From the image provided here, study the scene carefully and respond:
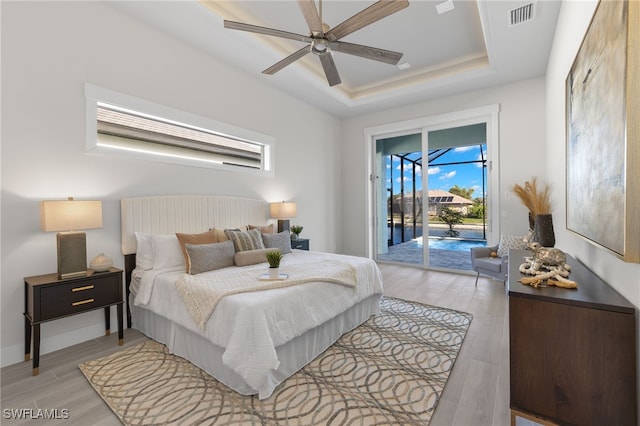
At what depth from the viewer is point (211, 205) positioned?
147 inches

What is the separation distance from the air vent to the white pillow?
429 centimetres

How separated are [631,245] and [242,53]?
412cm

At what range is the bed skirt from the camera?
1973 mm

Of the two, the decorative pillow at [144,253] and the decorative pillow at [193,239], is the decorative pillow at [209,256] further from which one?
the decorative pillow at [144,253]

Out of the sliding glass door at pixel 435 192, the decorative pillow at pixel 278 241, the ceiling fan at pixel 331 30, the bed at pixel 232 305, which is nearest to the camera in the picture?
the bed at pixel 232 305

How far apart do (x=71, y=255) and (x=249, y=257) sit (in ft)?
5.00

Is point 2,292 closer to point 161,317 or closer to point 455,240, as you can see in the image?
point 161,317

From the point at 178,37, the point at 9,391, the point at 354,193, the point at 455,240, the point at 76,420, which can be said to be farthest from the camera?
the point at 354,193

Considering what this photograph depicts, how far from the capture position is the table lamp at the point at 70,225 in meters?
2.30

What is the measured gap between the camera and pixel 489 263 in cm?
418

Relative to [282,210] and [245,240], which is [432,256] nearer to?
[282,210]

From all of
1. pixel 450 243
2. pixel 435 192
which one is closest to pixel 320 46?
pixel 435 192

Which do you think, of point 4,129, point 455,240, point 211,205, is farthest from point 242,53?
point 455,240

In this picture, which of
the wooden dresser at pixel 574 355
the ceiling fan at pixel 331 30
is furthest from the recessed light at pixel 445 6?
the wooden dresser at pixel 574 355
